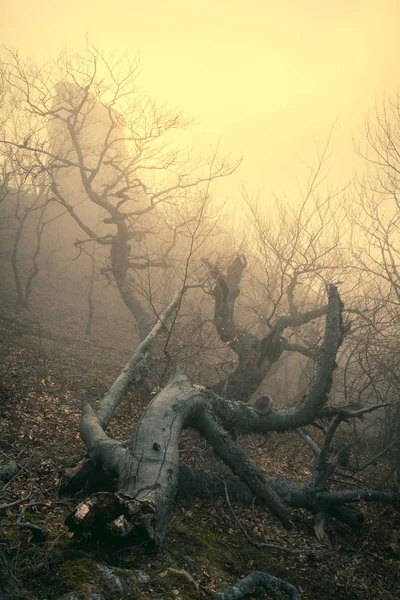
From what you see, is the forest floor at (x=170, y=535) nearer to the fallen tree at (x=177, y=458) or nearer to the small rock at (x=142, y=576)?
the small rock at (x=142, y=576)

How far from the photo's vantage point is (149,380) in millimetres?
9133

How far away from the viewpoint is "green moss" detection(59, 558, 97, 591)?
7.94 ft

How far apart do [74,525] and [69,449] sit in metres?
2.56

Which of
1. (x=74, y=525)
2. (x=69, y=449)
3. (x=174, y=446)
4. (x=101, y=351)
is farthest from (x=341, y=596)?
(x=101, y=351)

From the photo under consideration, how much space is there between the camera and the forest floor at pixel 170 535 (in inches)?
107

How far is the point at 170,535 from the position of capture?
3629mm

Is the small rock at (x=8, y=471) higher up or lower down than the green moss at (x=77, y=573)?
lower down

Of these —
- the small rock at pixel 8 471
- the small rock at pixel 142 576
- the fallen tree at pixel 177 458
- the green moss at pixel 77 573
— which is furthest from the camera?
the small rock at pixel 8 471

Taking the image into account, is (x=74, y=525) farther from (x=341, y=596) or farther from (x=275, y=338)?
(x=275, y=338)

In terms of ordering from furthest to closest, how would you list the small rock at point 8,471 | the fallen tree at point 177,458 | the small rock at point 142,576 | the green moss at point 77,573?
the small rock at point 8,471 → the fallen tree at point 177,458 → the small rock at point 142,576 → the green moss at point 77,573

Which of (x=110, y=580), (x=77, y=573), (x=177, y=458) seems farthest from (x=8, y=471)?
(x=110, y=580)

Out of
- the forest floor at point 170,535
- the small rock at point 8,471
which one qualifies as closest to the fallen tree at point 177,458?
the forest floor at point 170,535

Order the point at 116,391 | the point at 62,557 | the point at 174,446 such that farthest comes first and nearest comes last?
the point at 116,391
the point at 174,446
the point at 62,557

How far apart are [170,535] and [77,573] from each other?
1.32m
